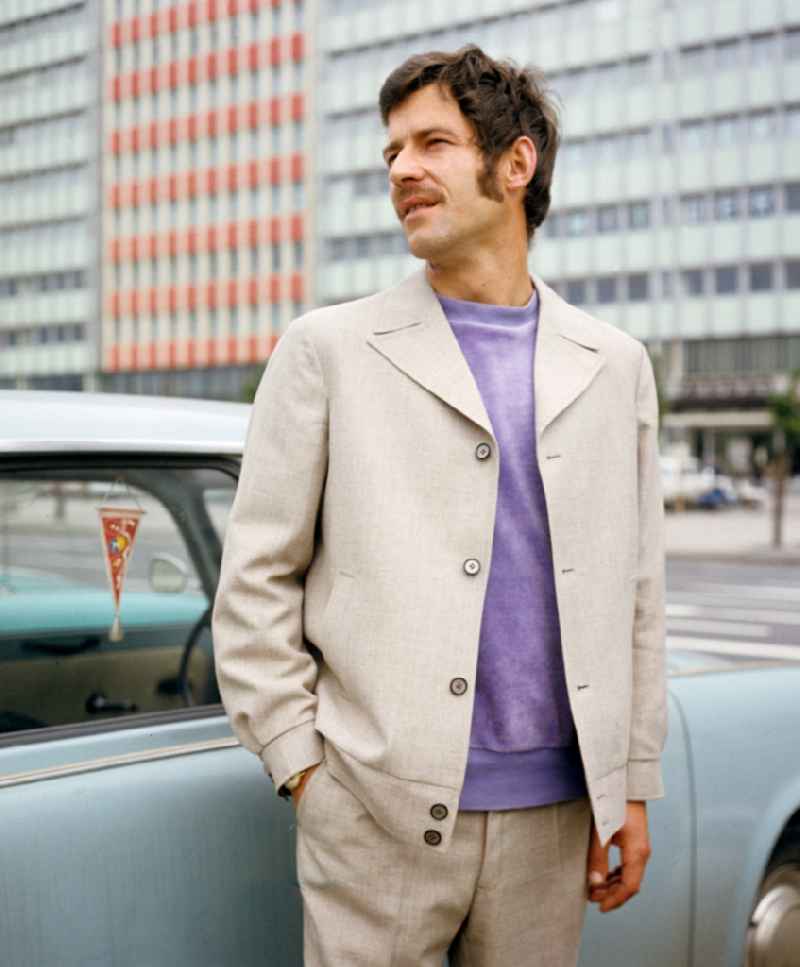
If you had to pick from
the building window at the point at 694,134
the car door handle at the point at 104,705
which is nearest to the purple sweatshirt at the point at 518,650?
the car door handle at the point at 104,705

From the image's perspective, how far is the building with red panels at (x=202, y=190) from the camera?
59156 mm

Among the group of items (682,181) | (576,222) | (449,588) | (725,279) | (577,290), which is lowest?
(449,588)

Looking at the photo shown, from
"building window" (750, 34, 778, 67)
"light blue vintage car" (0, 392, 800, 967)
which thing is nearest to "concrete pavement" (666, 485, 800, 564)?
"light blue vintage car" (0, 392, 800, 967)

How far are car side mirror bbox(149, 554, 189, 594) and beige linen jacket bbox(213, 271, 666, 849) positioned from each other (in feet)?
2.39

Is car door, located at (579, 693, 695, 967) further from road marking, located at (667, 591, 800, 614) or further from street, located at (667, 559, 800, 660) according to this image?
road marking, located at (667, 591, 800, 614)

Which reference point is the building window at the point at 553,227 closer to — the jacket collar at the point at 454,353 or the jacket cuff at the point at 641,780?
the jacket collar at the point at 454,353

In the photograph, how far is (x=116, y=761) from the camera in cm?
184

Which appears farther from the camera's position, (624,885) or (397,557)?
(624,885)

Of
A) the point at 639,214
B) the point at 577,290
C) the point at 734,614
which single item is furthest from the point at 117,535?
the point at 577,290

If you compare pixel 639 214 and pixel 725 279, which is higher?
pixel 639 214

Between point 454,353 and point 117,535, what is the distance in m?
0.73

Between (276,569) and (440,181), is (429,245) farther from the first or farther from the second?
(276,569)

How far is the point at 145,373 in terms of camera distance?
211 feet

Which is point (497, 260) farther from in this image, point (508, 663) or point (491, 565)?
point (508, 663)
